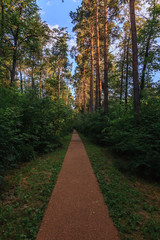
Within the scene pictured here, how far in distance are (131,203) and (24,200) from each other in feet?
7.93

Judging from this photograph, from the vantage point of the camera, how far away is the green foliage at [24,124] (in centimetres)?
380

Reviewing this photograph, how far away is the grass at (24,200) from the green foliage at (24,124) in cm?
62

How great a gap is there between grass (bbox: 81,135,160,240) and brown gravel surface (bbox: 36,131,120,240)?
18 cm

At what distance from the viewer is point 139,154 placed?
4.41 meters

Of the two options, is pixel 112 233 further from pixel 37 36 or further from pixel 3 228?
pixel 37 36

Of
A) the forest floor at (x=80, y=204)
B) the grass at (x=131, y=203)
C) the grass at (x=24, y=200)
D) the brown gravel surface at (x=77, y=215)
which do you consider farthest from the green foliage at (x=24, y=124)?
the grass at (x=131, y=203)

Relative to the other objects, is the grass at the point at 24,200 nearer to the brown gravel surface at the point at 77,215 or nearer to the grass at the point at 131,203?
the brown gravel surface at the point at 77,215

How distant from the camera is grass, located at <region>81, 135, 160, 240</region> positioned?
6.77ft

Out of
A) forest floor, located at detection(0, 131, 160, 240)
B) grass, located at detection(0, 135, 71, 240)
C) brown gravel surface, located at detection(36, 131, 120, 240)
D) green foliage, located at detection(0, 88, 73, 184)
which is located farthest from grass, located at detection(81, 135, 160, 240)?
green foliage, located at detection(0, 88, 73, 184)

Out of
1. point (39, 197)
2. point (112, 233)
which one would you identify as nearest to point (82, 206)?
point (112, 233)

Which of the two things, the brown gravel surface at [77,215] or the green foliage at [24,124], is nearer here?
the brown gravel surface at [77,215]

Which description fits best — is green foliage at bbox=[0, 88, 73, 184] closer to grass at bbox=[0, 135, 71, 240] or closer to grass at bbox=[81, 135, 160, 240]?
grass at bbox=[0, 135, 71, 240]

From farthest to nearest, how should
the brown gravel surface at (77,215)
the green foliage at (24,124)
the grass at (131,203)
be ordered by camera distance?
1. the green foliage at (24,124)
2. the grass at (131,203)
3. the brown gravel surface at (77,215)

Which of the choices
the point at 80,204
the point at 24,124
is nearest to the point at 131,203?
the point at 80,204
